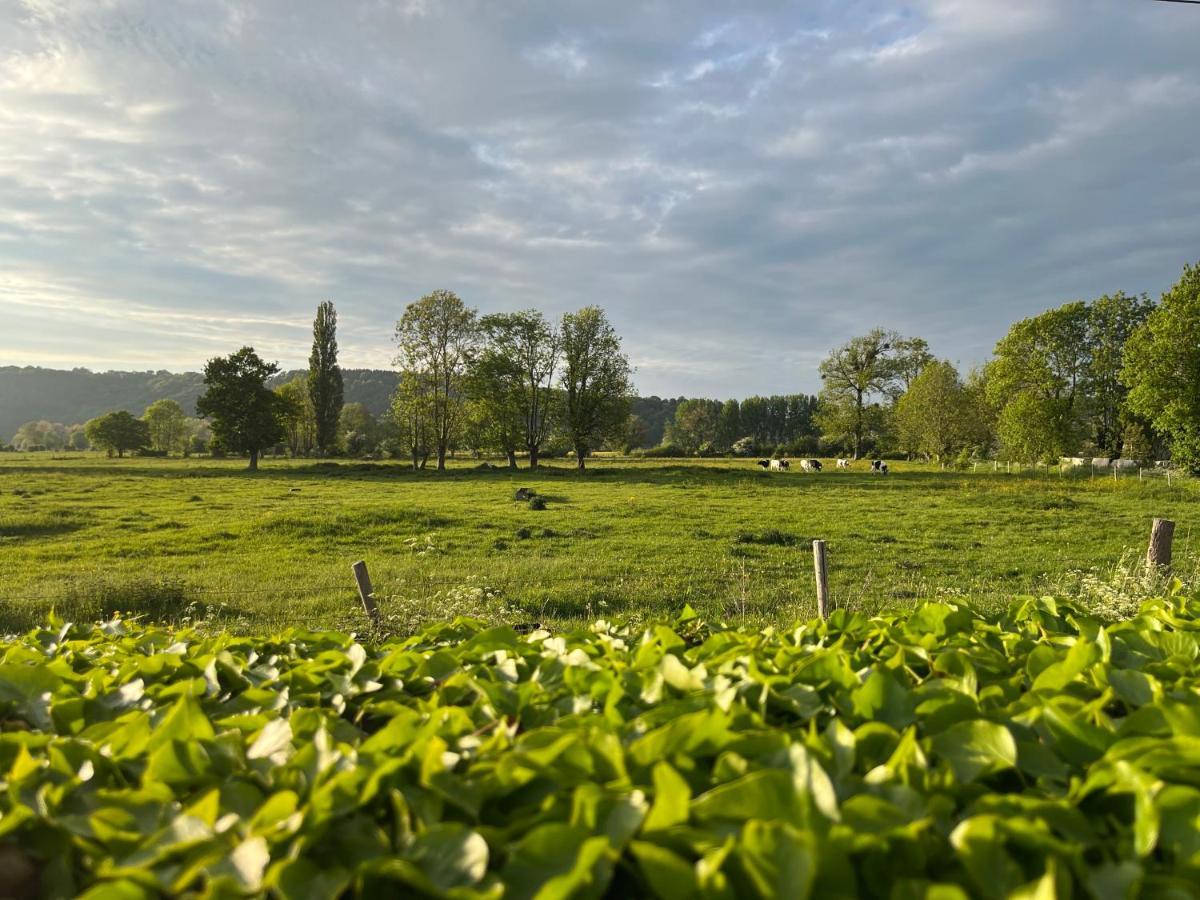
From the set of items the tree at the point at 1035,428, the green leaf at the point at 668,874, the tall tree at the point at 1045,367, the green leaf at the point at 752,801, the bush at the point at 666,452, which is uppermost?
the tall tree at the point at 1045,367

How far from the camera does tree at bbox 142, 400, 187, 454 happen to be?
90.7 metres

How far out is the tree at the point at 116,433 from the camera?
254 feet

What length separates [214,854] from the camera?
112 centimetres

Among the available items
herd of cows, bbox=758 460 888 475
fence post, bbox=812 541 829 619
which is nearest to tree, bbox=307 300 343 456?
herd of cows, bbox=758 460 888 475

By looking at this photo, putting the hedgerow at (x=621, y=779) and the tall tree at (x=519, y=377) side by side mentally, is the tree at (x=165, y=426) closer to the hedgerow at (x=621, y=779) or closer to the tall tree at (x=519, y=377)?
the tall tree at (x=519, y=377)

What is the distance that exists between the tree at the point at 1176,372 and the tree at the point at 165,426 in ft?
328

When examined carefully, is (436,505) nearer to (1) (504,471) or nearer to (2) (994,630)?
(1) (504,471)

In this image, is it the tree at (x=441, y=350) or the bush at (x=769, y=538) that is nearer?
the bush at (x=769, y=538)

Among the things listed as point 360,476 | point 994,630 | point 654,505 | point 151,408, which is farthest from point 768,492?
point 151,408

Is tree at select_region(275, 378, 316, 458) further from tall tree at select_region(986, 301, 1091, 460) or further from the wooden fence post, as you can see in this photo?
the wooden fence post

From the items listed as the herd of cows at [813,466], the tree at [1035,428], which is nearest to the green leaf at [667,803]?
the herd of cows at [813,466]

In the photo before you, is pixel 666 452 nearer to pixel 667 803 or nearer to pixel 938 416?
pixel 938 416

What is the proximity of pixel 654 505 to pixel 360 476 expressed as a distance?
2451 cm

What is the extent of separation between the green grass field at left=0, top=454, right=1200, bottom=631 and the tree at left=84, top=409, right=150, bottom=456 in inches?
2099
